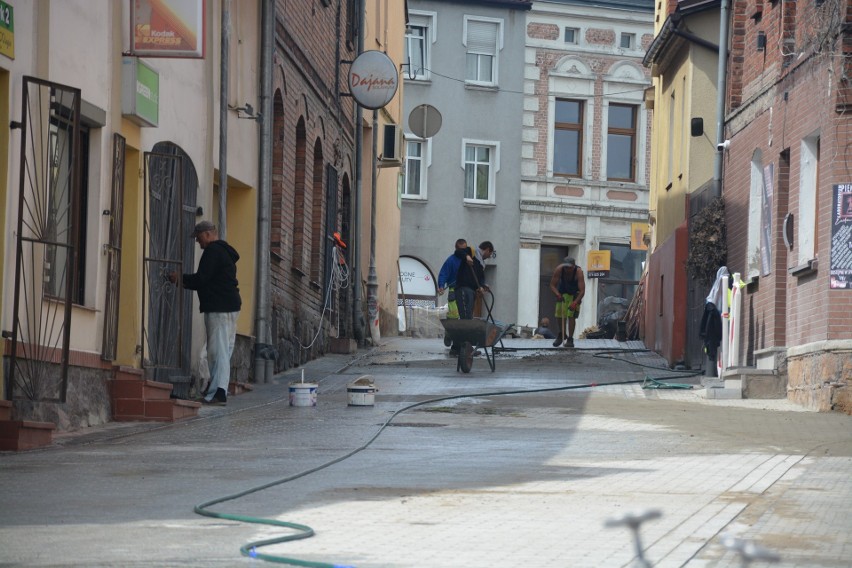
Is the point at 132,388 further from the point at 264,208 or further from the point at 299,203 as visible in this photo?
the point at 299,203

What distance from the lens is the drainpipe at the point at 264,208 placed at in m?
21.1

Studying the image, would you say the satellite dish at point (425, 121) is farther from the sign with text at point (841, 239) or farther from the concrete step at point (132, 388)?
the concrete step at point (132, 388)

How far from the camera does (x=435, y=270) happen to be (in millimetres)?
50812

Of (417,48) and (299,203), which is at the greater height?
(417,48)

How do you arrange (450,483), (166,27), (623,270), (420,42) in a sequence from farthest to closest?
(623,270), (420,42), (166,27), (450,483)

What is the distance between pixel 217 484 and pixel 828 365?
30.3ft

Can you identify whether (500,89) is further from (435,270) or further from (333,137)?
(333,137)

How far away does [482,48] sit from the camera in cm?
5200

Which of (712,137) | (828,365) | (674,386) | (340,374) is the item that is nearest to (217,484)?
(828,365)

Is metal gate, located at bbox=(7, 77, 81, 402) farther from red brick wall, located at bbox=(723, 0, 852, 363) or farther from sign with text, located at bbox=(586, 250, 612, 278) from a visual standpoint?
sign with text, located at bbox=(586, 250, 612, 278)

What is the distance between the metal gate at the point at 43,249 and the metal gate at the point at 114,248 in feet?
4.13

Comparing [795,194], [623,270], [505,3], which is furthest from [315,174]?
[623,270]

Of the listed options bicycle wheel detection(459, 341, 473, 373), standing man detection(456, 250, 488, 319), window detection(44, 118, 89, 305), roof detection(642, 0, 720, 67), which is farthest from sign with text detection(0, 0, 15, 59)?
roof detection(642, 0, 720, 67)

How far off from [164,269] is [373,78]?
470 inches
